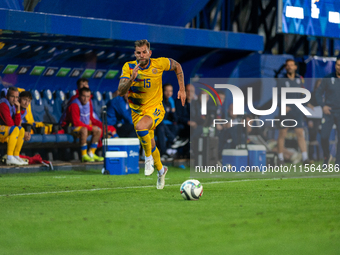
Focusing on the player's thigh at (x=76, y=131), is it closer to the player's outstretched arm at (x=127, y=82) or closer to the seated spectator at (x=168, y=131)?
the seated spectator at (x=168, y=131)

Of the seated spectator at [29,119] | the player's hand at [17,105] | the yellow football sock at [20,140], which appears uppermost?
the player's hand at [17,105]

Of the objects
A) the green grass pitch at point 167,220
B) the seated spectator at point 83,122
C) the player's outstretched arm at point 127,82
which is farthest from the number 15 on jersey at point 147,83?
the seated spectator at point 83,122

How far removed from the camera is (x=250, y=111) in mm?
15281

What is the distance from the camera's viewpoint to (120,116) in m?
14.4

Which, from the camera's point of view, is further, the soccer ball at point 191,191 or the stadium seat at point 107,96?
the stadium seat at point 107,96

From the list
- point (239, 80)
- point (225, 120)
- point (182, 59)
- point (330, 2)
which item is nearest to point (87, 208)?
point (225, 120)

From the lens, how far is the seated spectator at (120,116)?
559 inches

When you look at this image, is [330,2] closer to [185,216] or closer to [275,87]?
[275,87]

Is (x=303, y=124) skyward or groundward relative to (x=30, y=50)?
groundward

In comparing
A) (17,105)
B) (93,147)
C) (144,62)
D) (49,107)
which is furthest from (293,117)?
(144,62)

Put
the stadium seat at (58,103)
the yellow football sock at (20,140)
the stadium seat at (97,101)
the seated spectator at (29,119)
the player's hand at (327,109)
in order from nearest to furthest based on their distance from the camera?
the yellow football sock at (20,140) < the seated spectator at (29,119) < the player's hand at (327,109) < the stadium seat at (58,103) < the stadium seat at (97,101)

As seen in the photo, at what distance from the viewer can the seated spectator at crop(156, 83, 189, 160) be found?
14.1 m

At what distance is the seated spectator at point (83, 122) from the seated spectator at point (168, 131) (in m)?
1.46

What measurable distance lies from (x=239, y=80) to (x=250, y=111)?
2017mm
